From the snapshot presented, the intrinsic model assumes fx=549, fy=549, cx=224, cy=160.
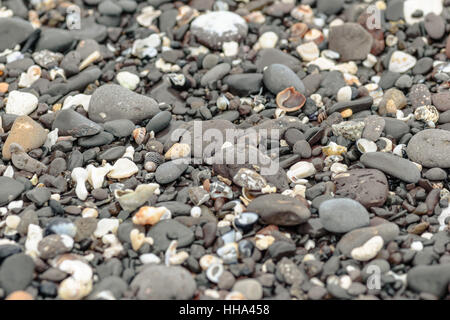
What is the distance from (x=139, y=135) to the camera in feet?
11.0

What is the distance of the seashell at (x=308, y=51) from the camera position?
4.02 metres

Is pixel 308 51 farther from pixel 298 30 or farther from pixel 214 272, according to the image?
pixel 214 272

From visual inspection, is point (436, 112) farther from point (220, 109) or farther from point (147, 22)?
point (147, 22)

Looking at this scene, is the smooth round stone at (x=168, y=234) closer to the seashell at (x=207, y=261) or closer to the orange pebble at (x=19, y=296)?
the seashell at (x=207, y=261)

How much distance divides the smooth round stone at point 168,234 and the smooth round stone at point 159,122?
2.77 ft

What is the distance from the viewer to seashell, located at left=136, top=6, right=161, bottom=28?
14.4 ft

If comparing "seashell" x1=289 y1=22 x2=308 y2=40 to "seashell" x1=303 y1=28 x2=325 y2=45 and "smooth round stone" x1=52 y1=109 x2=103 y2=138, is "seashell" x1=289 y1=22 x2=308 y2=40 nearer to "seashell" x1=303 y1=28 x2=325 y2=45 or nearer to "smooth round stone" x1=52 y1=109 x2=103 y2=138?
"seashell" x1=303 y1=28 x2=325 y2=45

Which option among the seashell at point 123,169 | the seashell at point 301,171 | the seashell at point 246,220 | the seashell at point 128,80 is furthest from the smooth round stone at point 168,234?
the seashell at point 128,80

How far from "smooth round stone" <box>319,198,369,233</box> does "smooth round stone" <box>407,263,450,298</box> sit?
1.19 feet

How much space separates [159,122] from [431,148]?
1.62m

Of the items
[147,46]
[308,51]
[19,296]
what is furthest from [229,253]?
[147,46]

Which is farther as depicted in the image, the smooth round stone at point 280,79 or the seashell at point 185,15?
the seashell at point 185,15

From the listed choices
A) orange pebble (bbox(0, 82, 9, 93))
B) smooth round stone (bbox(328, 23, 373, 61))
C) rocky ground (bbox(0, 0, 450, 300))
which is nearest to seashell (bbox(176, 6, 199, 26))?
rocky ground (bbox(0, 0, 450, 300))

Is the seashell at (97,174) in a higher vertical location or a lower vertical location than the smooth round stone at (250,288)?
higher
